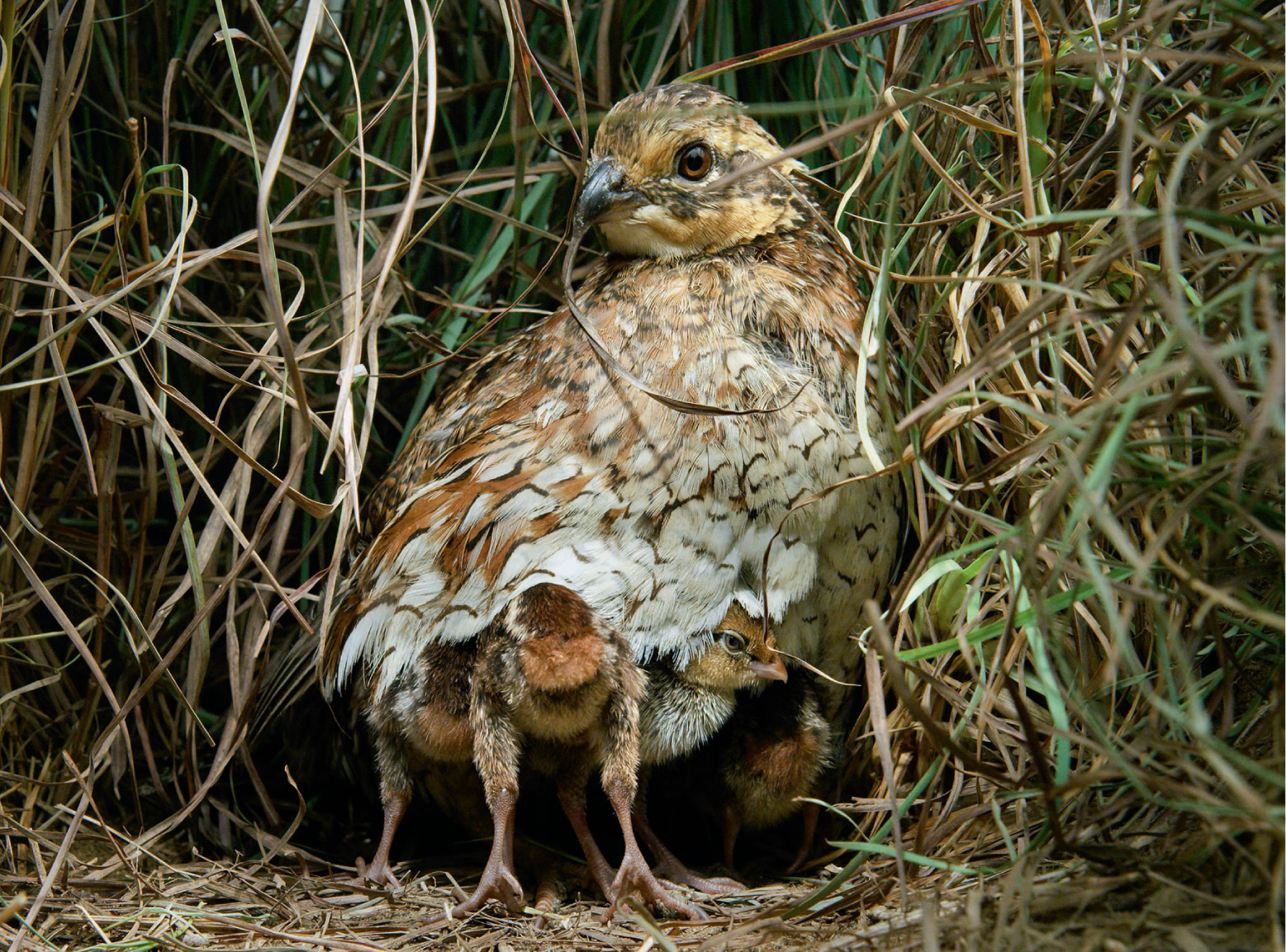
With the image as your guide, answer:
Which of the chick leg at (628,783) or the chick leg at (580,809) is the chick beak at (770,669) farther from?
the chick leg at (580,809)

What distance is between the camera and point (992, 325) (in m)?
2.57

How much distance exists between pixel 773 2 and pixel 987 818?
2.46 meters

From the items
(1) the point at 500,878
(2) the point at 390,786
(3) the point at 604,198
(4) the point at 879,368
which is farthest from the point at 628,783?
(3) the point at 604,198

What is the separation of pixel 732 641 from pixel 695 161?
1.20m

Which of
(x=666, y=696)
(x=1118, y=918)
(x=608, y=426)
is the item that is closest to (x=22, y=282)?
(x=608, y=426)

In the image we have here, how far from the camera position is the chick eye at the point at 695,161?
2.82m

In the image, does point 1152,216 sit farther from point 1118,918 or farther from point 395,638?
point 395,638

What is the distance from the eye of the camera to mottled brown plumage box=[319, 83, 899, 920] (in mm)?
2545

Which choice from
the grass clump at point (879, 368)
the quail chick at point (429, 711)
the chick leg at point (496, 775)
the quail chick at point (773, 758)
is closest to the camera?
the grass clump at point (879, 368)

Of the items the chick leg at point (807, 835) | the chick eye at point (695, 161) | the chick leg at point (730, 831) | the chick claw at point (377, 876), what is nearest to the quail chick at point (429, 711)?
the chick claw at point (377, 876)

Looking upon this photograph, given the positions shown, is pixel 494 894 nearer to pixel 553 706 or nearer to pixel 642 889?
pixel 642 889

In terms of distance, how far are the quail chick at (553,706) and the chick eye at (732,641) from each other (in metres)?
0.22

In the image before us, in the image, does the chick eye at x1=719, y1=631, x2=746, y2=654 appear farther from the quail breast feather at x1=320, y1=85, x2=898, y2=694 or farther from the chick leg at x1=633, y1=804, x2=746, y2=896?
the chick leg at x1=633, y1=804, x2=746, y2=896

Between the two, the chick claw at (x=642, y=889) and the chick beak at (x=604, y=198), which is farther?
the chick beak at (x=604, y=198)
